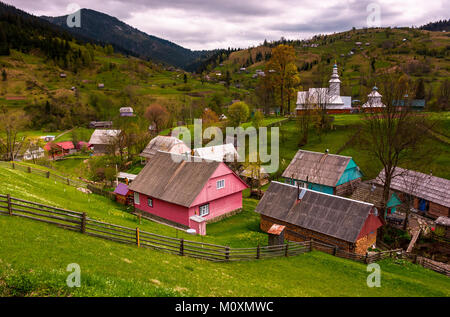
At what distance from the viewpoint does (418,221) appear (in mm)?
29516

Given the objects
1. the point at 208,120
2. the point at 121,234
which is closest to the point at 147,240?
the point at 121,234

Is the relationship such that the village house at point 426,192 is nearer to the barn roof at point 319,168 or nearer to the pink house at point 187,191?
the barn roof at point 319,168

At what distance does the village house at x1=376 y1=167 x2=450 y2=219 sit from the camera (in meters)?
29.4

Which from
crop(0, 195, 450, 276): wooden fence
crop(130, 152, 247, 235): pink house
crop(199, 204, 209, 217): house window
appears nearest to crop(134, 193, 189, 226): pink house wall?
crop(130, 152, 247, 235): pink house

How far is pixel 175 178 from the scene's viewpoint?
30344 millimetres

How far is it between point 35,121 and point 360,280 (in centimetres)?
12491

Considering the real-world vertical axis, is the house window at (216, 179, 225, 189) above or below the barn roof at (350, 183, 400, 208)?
above

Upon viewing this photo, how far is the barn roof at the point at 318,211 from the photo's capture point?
68.2 feet

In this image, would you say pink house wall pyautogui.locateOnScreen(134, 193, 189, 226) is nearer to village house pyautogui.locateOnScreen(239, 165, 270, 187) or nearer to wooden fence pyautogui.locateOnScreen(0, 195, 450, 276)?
wooden fence pyautogui.locateOnScreen(0, 195, 450, 276)

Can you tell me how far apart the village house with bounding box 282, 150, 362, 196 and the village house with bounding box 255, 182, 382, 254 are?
10101mm

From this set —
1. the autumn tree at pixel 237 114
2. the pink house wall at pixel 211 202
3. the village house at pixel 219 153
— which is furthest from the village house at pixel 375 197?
the autumn tree at pixel 237 114

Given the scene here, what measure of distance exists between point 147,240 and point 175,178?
1523 centimetres

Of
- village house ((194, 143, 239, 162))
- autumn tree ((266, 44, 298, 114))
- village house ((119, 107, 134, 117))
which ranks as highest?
autumn tree ((266, 44, 298, 114))

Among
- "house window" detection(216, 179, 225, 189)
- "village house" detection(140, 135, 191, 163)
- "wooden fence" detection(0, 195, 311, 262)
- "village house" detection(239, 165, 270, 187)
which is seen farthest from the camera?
"village house" detection(140, 135, 191, 163)
